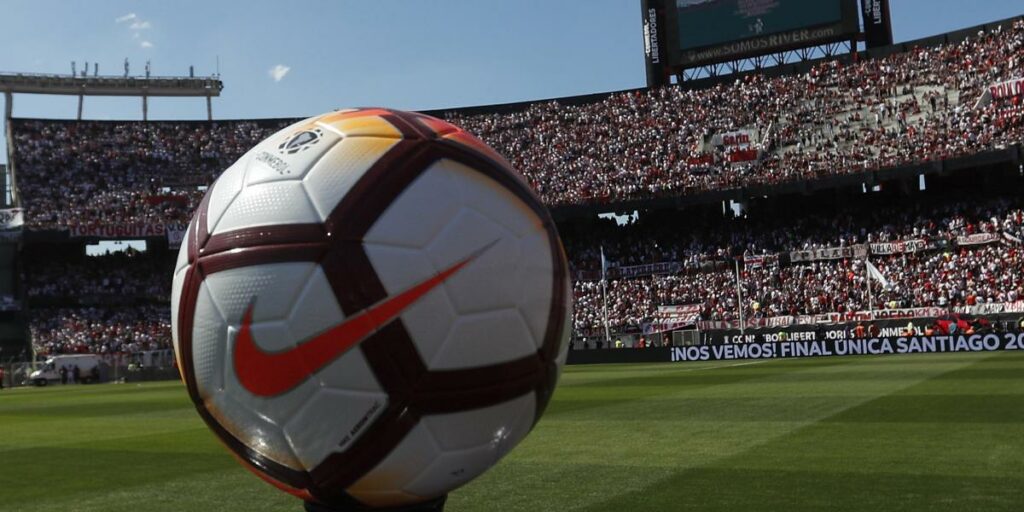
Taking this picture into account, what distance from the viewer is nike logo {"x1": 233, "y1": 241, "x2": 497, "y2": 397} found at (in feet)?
9.25

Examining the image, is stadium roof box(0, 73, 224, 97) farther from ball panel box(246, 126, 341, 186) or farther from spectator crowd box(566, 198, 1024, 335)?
ball panel box(246, 126, 341, 186)

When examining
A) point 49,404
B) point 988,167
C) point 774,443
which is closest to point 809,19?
point 988,167

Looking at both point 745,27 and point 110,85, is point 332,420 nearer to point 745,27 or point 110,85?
point 745,27

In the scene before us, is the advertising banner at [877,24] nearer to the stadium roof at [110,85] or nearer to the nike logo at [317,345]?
the stadium roof at [110,85]

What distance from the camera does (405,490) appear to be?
3104mm

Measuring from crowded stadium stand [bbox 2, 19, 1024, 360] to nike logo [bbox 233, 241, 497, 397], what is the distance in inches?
1365

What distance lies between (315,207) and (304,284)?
276mm

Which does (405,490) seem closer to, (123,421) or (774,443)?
(774,443)

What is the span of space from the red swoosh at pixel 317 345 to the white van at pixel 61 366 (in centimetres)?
3974

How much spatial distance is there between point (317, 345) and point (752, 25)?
50104mm

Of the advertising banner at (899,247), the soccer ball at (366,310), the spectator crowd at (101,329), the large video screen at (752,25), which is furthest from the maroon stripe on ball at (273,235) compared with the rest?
the large video screen at (752,25)

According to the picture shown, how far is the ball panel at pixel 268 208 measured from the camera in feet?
9.67

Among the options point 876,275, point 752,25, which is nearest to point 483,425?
point 876,275

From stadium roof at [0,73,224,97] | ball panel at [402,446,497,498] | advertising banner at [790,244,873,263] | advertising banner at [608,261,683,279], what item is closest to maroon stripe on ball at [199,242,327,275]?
ball panel at [402,446,497,498]
